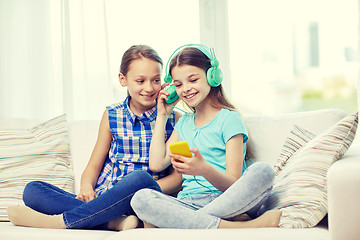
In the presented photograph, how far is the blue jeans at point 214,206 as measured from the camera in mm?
1651

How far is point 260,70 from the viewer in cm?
312

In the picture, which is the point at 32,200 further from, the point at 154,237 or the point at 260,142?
the point at 260,142

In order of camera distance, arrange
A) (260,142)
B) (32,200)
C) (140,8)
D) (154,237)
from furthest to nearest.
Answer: (140,8)
(260,142)
(32,200)
(154,237)

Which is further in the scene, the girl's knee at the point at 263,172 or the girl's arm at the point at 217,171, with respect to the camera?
the girl's arm at the point at 217,171

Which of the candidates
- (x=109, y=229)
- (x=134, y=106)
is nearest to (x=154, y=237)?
(x=109, y=229)

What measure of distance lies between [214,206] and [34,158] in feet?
3.45

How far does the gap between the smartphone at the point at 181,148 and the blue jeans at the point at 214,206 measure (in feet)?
0.56

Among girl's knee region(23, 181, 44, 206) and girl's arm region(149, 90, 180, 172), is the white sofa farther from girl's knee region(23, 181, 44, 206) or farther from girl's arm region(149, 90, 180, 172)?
girl's arm region(149, 90, 180, 172)

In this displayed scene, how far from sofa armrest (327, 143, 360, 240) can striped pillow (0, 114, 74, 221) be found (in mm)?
1326

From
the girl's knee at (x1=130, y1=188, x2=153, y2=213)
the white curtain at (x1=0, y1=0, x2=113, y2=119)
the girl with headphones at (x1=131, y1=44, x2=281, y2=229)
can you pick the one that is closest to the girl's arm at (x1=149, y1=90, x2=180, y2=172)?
the girl with headphones at (x1=131, y1=44, x2=281, y2=229)

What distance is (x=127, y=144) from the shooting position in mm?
2266

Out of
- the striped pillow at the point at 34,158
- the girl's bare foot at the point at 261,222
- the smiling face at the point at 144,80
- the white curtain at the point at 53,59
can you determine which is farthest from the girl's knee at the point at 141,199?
the white curtain at the point at 53,59

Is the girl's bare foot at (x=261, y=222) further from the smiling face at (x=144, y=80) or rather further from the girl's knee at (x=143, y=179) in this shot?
the smiling face at (x=144, y=80)

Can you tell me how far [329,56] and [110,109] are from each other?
1.42 metres
